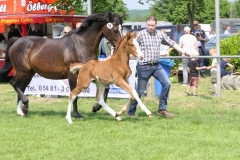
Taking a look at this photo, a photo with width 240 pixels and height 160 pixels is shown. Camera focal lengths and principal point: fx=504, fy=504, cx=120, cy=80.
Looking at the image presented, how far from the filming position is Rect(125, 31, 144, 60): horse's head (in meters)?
8.77

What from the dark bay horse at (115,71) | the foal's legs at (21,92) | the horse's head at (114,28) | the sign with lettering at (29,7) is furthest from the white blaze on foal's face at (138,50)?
the sign with lettering at (29,7)

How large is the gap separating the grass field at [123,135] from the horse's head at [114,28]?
1.58 m

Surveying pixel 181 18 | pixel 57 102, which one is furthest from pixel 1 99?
pixel 181 18

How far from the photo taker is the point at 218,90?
13.0m

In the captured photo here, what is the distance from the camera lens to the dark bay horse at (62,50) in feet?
32.4

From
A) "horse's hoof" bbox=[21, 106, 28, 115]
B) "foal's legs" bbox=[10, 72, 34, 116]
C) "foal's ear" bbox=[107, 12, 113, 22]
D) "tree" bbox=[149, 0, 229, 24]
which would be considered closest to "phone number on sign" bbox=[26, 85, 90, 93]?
"foal's legs" bbox=[10, 72, 34, 116]

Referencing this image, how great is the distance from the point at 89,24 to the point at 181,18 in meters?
57.3

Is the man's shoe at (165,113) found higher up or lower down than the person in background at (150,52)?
lower down

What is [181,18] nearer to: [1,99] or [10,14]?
[10,14]

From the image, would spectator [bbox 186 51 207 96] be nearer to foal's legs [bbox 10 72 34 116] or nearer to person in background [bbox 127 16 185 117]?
person in background [bbox 127 16 185 117]

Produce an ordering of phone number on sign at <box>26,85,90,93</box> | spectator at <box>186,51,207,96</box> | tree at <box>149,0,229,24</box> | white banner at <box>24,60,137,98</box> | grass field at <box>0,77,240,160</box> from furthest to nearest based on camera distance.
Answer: tree at <box>149,0,229,24</box>, spectator at <box>186,51,207,96</box>, phone number on sign at <box>26,85,90,93</box>, white banner at <box>24,60,137,98</box>, grass field at <box>0,77,240,160</box>

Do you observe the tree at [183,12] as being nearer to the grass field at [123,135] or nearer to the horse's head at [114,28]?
the grass field at [123,135]

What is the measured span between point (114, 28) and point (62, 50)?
1149 millimetres

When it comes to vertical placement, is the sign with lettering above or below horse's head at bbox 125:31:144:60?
above
